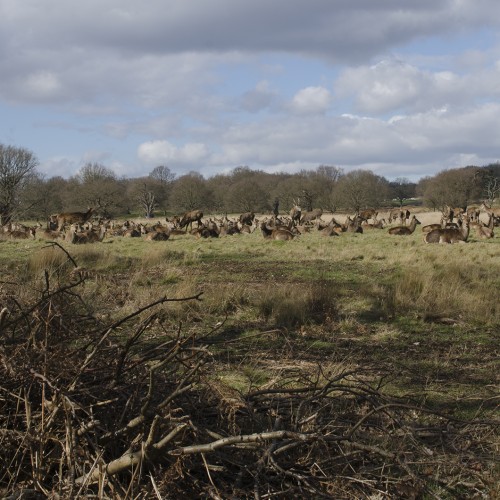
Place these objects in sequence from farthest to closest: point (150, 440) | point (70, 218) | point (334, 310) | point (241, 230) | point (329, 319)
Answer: point (241, 230)
point (70, 218)
point (334, 310)
point (329, 319)
point (150, 440)

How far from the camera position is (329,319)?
8.88 metres

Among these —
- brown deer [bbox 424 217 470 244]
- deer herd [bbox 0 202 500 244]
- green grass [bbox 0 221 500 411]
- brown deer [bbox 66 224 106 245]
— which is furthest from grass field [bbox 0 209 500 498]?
brown deer [bbox 66 224 106 245]

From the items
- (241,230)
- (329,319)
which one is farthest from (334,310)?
(241,230)

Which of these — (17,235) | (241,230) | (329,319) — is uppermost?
(241,230)

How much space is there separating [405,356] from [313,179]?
2559 inches

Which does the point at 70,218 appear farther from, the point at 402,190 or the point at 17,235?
the point at 402,190

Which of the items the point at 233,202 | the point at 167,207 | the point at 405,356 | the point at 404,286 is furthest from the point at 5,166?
the point at 405,356

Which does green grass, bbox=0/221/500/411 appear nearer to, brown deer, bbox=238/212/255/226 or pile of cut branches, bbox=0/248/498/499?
pile of cut branches, bbox=0/248/498/499

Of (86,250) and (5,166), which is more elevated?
(5,166)

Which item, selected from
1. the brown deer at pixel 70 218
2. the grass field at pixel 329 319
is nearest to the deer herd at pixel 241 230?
the brown deer at pixel 70 218

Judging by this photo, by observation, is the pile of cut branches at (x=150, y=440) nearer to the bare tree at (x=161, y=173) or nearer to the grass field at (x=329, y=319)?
the grass field at (x=329, y=319)

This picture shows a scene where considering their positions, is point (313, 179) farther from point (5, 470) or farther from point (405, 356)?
point (5, 470)

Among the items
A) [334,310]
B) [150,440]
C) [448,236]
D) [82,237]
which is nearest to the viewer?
[150,440]

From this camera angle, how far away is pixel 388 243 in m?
24.7
